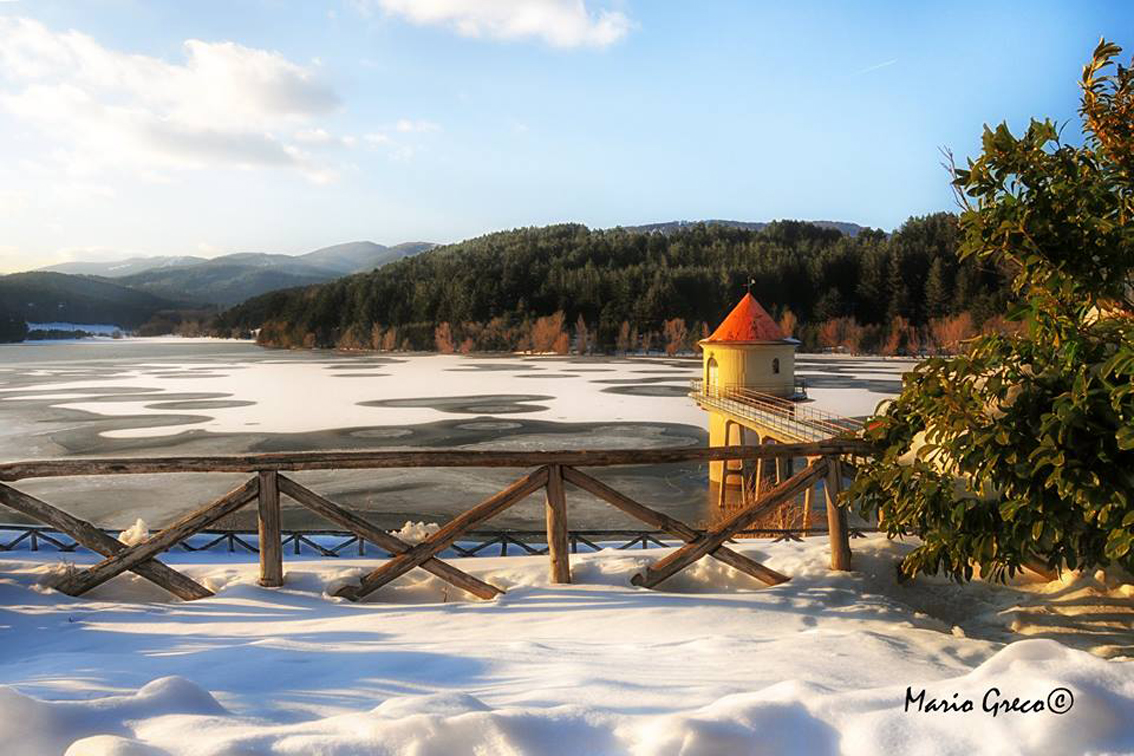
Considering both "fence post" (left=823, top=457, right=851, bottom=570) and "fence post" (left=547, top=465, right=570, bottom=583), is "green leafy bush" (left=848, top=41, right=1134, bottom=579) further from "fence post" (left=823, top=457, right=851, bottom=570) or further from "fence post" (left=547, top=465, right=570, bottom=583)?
"fence post" (left=547, top=465, right=570, bottom=583)

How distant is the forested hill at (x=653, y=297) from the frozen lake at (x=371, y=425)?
56.0 meters

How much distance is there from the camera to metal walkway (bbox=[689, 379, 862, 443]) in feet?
84.7

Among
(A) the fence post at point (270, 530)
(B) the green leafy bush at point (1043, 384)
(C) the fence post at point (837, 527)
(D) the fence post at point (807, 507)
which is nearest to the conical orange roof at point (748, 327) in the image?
(D) the fence post at point (807, 507)

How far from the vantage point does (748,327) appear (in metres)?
35.2

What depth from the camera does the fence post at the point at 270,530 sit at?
632cm

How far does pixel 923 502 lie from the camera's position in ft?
17.5

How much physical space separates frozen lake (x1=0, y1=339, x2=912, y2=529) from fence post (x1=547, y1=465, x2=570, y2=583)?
14578 mm

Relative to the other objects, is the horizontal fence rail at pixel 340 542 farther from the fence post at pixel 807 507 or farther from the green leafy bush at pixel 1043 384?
the green leafy bush at pixel 1043 384

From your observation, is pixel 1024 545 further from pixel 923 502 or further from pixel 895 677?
pixel 895 677

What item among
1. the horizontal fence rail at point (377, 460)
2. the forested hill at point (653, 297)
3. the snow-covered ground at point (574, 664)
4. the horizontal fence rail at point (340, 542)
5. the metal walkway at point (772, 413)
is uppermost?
the forested hill at point (653, 297)

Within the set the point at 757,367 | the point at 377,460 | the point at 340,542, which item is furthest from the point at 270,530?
the point at 757,367

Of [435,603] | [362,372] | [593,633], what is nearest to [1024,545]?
[593,633]

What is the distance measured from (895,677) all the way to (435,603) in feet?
11.8

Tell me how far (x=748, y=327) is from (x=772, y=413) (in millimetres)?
6233
